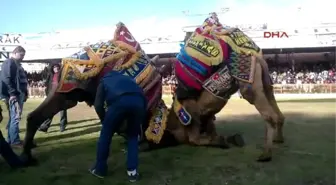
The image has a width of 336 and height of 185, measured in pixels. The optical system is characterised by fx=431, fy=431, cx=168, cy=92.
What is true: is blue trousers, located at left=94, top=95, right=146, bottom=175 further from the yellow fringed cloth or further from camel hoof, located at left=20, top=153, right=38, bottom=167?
the yellow fringed cloth

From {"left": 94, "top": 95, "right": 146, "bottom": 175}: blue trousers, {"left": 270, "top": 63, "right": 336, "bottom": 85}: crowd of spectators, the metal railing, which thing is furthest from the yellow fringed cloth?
{"left": 270, "top": 63, "right": 336, "bottom": 85}: crowd of spectators

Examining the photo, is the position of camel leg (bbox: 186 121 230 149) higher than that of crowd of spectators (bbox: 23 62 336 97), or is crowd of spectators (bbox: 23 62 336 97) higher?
camel leg (bbox: 186 121 230 149)

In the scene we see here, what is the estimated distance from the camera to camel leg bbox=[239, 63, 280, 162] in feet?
19.5

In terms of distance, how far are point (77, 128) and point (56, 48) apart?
33410 millimetres

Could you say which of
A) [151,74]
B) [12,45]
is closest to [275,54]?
[12,45]

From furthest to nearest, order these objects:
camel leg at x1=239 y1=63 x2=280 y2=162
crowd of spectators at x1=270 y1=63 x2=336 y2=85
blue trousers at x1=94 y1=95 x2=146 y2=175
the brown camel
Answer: crowd of spectators at x1=270 y1=63 x2=336 y2=85
the brown camel
camel leg at x1=239 y1=63 x2=280 y2=162
blue trousers at x1=94 y1=95 x2=146 y2=175

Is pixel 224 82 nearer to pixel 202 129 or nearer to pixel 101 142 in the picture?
pixel 202 129

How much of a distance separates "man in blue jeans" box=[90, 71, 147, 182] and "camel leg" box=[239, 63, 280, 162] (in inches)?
71.9

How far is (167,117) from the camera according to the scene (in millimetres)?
6863

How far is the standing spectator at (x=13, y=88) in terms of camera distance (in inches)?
292

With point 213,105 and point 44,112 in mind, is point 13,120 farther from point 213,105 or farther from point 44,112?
point 213,105

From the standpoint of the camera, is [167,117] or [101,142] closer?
[101,142]

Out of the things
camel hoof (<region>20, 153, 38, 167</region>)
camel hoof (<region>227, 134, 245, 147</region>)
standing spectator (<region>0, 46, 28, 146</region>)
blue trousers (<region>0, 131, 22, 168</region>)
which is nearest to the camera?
blue trousers (<region>0, 131, 22, 168</region>)

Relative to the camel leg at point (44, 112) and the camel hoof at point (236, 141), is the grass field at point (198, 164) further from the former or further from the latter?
the camel leg at point (44, 112)
